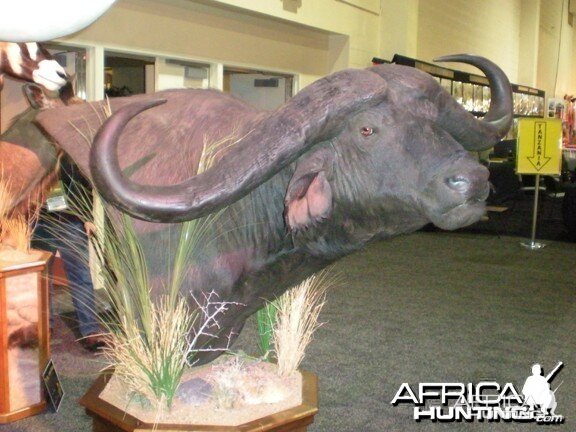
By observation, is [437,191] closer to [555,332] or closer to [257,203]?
[257,203]

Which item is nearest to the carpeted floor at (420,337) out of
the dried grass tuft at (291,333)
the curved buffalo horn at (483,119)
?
the dried grass tuft at (291,333)

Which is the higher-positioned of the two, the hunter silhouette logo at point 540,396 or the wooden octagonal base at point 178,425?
the wooden octagonal base at point 178,425

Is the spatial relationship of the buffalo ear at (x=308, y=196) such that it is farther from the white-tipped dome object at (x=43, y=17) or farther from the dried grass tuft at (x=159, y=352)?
the white-tipped dome object at (x=43, y=17)

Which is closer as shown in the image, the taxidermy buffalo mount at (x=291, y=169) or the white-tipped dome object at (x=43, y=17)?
the white-tipped dome object at (x=43, y=17)

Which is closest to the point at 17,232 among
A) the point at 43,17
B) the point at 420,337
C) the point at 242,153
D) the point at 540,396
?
the point at 242,153

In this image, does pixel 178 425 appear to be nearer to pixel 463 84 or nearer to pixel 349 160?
pixel 349 160

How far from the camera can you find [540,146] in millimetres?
8047

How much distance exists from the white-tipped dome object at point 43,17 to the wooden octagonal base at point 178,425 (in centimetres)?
91

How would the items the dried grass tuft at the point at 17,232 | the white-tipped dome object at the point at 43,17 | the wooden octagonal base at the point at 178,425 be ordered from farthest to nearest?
the dried grass tuft at the point at 17,232 < the wooden octagonal base at the point at 178,425 < the white-tipped dome object at the point at 43,17

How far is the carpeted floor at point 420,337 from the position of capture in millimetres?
3262

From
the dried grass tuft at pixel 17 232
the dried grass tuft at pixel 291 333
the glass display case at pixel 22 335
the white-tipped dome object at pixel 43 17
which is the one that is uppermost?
the white-tipped dome object at pixel 43 17

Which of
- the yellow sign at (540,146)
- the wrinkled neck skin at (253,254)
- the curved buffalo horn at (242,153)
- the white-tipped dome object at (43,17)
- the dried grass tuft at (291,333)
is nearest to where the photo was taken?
the white-tipped dome object at (43,17)

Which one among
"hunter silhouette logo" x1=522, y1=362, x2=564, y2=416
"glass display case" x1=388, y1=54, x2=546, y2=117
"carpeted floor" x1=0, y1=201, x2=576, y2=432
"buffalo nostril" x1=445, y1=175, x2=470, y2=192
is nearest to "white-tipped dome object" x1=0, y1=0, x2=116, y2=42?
"buffalo nostril" x1=445, y1=175, x2=470, y2=192

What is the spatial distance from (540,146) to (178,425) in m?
7.39
